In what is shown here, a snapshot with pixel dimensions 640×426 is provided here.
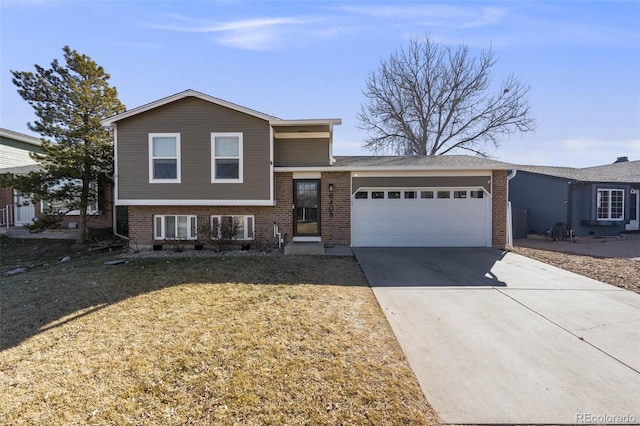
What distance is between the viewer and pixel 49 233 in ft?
40.4

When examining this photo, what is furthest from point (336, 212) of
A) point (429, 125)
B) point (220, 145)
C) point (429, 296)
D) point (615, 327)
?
point (429, 125)

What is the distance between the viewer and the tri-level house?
32.3ft

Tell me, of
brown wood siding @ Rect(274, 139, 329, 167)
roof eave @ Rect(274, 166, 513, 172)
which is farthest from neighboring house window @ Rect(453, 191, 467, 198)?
brown wood siding @ Rect(274, 139, 329, 167)

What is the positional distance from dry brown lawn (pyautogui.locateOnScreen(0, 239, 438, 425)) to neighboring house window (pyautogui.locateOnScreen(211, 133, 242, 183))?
4.39 meters

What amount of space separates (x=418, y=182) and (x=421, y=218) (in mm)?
1304

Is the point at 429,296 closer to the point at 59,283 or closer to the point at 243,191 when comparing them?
the point at 243,191

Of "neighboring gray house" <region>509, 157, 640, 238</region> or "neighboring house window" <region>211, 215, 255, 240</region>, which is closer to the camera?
"neighboring house window" <region>211, 215, 255, 240</region>

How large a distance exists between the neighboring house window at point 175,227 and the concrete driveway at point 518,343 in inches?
264

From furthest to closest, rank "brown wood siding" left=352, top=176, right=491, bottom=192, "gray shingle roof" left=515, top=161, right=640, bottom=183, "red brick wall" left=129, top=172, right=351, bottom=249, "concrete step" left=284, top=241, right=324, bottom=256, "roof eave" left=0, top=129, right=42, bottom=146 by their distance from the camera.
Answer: "roof eave" left=0, top=129, right=42, bottom=146 < "gray shingle roof" left=515, top=161, right=640, bottom=183 < "brown wood siding" left=352, top=176, right=491, bottom=192 < "red brick wall" left=129, top=172, right=351, bottom=249 < "concrete step" left=284, top=241, right=324, bottom=256

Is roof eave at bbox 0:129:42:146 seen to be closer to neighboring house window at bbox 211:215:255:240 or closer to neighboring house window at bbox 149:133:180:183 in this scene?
neighboring house window at bbox 149:133:180:183

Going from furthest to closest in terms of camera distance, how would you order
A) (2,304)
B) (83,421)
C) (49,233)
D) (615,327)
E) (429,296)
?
(49,233) → (429,296) → (2,304) → (615,327) → (83,421)

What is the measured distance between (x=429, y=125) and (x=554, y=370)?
78.2 ft

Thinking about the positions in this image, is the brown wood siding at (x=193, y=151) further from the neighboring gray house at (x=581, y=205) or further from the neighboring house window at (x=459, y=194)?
the neighboring gray house at (x=581, y=205)

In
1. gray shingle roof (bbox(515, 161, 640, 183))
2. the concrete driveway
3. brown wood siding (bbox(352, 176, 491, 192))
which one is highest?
gray shingle roof (bbox(515, 161, 640, 183))
